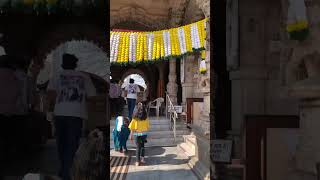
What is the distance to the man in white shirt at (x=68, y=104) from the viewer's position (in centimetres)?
266

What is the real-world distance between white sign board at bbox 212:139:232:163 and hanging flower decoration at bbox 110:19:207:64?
601 cm

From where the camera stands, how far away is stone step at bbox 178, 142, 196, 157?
24.8 feet

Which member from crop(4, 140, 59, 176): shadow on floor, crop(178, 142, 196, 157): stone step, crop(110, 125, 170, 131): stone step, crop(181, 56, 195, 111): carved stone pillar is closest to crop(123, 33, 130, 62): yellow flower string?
crop(110, 125, 170, 131): stone step

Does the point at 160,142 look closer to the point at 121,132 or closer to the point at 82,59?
the point at 121,132

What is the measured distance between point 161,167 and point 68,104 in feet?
14.2

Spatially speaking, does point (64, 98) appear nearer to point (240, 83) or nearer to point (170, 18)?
point (240, 83)

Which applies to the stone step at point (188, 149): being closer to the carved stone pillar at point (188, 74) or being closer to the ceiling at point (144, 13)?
the carved stone pillar at point (188, 74)

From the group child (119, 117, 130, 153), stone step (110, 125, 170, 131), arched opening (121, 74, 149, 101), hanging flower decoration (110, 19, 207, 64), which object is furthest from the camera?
Result: arched opening (121, 74, 149, 101)

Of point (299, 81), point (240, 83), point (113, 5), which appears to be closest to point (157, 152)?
point (240, 83)

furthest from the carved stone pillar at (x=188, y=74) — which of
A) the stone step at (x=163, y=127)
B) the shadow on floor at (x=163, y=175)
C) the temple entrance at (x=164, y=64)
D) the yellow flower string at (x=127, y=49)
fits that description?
the shadow on floor at (x=163, y=175)

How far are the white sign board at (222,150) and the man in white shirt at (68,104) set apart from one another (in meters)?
1.27

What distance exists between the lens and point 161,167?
6.61 metres

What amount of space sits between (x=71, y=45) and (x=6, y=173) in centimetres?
122

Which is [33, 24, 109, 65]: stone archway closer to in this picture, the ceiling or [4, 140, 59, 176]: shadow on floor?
[4, 140, 59, 176]: shadow on floor
